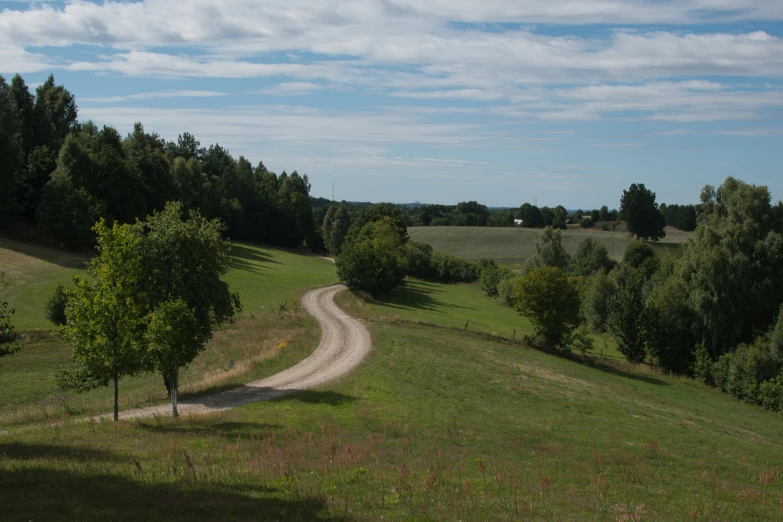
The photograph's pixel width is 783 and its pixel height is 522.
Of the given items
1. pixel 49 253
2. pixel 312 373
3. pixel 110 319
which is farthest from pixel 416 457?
pixel 49 253

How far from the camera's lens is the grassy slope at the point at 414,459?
11.8m

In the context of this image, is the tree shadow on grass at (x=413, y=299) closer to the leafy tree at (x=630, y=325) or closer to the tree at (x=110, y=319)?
the leafy tree at (x=630, y=325)

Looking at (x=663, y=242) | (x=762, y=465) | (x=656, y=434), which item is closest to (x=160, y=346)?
(x=656, y=434)

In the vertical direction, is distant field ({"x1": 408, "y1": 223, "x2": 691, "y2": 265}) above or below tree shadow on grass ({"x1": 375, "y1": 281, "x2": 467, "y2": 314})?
above

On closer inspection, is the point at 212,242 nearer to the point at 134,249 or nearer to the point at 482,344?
the point at 134,249

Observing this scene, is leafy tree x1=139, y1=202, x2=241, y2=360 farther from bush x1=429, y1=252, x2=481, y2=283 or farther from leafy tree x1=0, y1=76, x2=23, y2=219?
bush x1=429, y1=252, x2=481, y2=283

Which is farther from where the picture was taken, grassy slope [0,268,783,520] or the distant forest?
the distant forest

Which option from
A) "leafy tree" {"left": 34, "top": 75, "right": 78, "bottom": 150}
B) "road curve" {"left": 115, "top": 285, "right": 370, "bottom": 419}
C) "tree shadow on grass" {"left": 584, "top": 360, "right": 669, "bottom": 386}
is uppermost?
"leafy tree" {"left": 34, "top": 75, "right": 78, "bottom": 150}

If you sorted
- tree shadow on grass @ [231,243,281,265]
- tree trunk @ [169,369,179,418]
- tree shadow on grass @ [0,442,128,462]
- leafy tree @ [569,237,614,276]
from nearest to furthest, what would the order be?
tree shadow on grass @ [0,442,128,462], tree trunk @ [169,369,179,418], tree shadow on grass @ [231,243,281,265], leafy tree @ [569,237,614,276]

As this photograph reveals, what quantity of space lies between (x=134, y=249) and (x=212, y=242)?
14.7 ft

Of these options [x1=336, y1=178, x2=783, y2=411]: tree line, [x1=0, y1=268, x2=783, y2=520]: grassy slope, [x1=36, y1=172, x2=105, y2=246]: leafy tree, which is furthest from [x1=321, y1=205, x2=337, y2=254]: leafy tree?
[x1=0, y1=268, x2=783, y2=520]: grassy slope

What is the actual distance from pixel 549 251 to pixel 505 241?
41.3 metres

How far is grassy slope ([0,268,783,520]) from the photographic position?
11.8 metres

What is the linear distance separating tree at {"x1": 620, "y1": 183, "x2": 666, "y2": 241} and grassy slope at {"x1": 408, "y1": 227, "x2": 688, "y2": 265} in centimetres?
253
